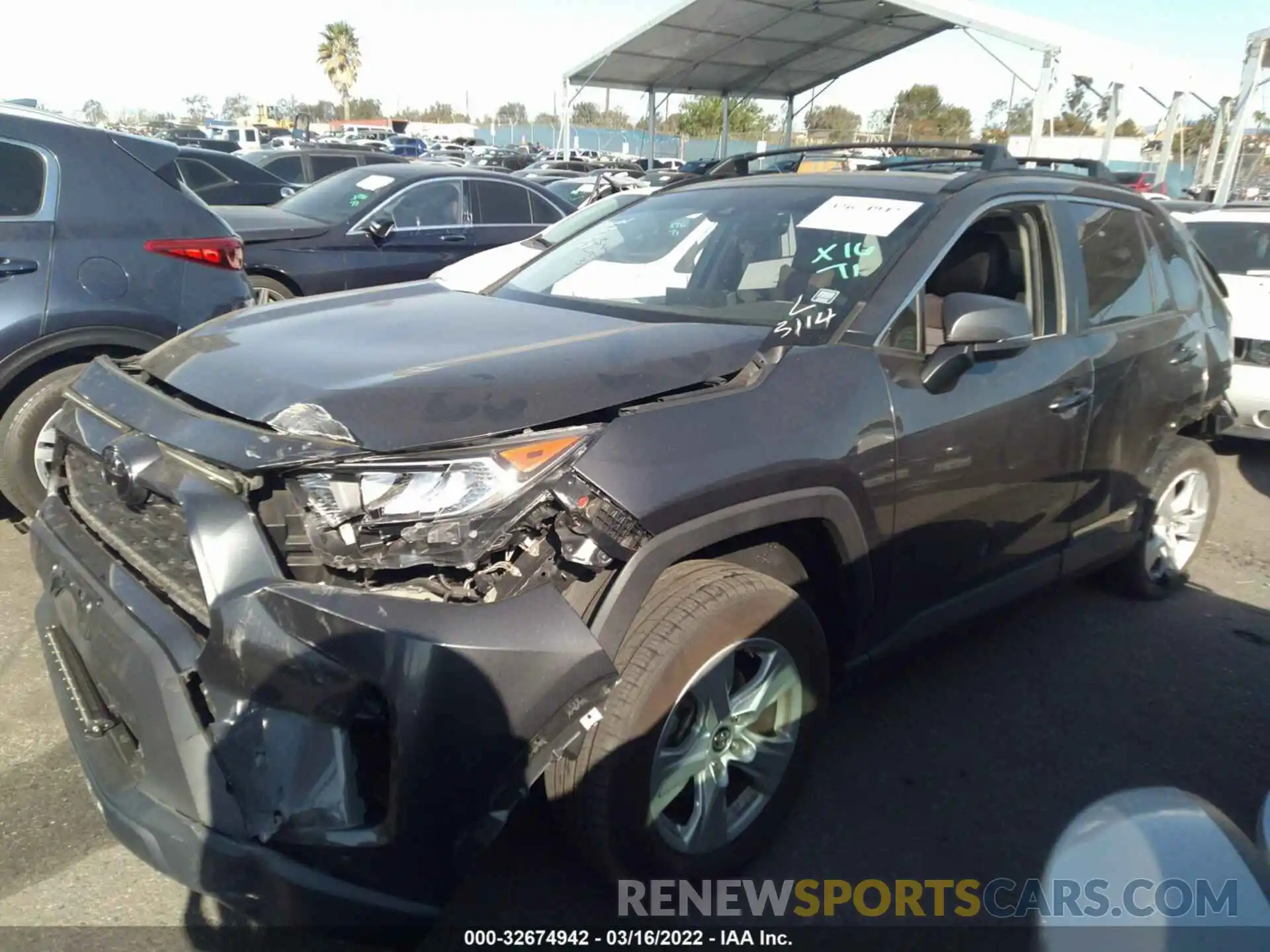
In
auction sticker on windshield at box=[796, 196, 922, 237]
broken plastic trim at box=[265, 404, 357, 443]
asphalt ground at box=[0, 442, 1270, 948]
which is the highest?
auction sticker on windshield at box=[796, 196, 922, 237]

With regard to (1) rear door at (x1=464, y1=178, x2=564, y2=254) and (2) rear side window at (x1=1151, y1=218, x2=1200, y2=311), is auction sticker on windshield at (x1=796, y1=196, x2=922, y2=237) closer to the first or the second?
(2) rear side window at (x1=1151, y1=218, x2=1200, y2=311)

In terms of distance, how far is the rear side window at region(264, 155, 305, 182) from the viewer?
1459 cm

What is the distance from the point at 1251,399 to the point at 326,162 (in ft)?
44.0

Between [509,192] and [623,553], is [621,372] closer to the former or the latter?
[623,553]

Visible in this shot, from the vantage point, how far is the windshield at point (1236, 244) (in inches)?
283

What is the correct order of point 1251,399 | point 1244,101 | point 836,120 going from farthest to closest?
1. point 836,120
2. point 1244,101
3. point 1251,399

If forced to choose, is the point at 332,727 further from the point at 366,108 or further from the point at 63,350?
the point at 366,108

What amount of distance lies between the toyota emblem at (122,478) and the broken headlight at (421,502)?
461 mm

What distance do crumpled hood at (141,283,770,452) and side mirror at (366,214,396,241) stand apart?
5.22 meters

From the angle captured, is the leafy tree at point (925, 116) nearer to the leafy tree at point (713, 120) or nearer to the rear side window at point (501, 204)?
the leafy tree at point (713, 120)

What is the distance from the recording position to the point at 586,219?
16.0 feet

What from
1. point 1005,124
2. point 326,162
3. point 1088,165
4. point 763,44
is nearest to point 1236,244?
point 1088,165

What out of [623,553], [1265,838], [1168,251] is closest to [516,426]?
[623,553]

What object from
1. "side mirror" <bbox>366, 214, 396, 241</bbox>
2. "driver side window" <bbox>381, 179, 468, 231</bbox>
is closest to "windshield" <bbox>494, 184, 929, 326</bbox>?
"side mirror" <bbox>366, 214, 396, 241</bbox>
